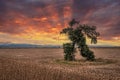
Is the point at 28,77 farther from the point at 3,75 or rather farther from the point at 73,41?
the point at 73,41

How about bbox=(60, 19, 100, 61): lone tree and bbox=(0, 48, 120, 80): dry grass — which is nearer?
bbox=(0, 48, 120, 80): dry grass

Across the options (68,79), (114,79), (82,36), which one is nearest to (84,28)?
(82,36)

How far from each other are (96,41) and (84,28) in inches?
122

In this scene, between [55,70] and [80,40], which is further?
[80,40]

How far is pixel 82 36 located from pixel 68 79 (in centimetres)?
2560

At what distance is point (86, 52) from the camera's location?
40906 mm

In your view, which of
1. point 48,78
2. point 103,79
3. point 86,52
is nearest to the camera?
point 48,78

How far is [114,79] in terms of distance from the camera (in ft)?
63.9

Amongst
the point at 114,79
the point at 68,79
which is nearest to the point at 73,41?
the point at 114,79

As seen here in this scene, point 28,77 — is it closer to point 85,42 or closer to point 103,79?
point 103,79

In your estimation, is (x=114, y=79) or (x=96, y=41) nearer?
(x=114, y=79)

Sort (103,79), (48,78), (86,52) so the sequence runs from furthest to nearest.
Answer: (86,52) < (103,79) < (48,78)

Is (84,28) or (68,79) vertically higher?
(84,28)

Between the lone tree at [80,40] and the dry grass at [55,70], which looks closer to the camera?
the dry grass at [55,70]
